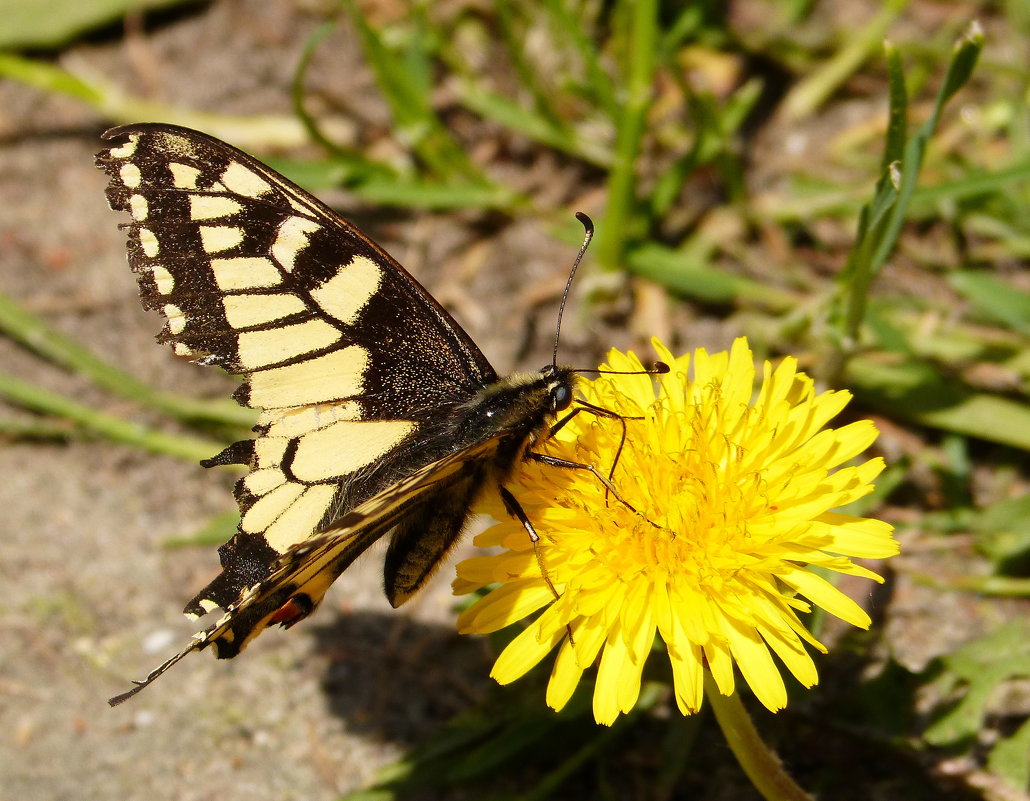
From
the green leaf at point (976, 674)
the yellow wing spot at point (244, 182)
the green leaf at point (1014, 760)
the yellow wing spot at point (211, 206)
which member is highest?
the yellow wing spot at point (244, 182)

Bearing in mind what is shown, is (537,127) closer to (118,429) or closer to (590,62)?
(590,62)

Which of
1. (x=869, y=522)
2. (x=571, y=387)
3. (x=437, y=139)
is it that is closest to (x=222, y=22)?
(x=437, y=139)

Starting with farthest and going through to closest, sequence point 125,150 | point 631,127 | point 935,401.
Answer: point 631,127
point 935,401
point 125,150

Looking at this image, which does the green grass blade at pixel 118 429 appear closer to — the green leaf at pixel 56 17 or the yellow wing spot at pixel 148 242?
the yellow wing spot at pixel 148 242

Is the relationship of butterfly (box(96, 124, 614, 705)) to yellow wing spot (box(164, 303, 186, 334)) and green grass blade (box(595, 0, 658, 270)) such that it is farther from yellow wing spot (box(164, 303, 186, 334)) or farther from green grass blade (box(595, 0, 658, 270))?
green grass blade (box(595, 0, 658, 270))

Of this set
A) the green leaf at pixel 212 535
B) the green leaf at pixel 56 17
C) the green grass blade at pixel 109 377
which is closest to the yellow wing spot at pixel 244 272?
the green leaf at pixel 212 535

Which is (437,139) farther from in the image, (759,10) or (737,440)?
(737,440)

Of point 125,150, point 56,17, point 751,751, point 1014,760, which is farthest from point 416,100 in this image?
point 1014,760

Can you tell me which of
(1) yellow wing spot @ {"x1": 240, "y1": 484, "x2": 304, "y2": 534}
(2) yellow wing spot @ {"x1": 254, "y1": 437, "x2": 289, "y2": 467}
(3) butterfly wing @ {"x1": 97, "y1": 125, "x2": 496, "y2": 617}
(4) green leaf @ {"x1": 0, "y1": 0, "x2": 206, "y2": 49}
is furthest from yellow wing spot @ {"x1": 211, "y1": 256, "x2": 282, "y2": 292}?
(4) green leaf @ {"x1": 0, "y1": 0, "x2": 206, "y2": 49}
